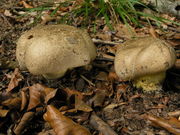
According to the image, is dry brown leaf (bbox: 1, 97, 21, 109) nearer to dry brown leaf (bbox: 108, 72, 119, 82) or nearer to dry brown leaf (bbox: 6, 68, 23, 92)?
dry brown leaf (bbox: 6, 68, 23, 92)

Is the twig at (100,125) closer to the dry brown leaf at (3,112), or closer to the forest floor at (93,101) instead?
the forest floor at (93,101)

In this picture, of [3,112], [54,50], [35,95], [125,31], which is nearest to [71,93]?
[35,95]

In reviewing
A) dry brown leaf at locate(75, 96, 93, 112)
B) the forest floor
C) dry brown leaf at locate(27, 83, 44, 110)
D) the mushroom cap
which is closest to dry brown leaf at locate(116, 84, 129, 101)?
the forest floor

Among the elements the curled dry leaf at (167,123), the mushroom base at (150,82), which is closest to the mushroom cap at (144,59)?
the mushroom base at (150,82)

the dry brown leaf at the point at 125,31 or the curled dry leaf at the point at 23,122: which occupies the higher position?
the dry brown leaf at the point at 125,31

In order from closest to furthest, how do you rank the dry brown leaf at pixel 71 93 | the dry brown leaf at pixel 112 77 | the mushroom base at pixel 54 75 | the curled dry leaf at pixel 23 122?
the curled dry leaf at pixel 23 122, the dry brown leaf at pixel 71 93, the mushroom base at pixel 54 75, the dry brown leaf at pixel 112 77

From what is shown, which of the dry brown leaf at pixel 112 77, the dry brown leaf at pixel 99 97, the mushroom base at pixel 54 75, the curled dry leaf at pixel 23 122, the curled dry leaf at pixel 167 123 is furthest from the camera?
the dry brown leaf at pixel 112 77
